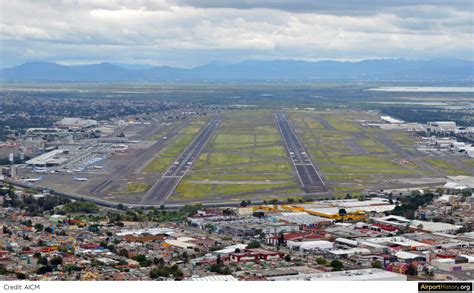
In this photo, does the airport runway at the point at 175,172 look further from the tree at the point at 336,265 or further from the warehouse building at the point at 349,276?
the warehouse building at the point at 349,276

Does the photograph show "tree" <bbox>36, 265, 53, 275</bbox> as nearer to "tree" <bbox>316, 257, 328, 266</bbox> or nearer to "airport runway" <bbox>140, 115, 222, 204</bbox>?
"tree" <bbox>316, 257, 328, 266</bbox>

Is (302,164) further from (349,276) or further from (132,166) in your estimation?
(349,276)

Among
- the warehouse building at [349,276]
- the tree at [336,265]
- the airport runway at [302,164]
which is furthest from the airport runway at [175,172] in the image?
the warehouse building at [349,276]

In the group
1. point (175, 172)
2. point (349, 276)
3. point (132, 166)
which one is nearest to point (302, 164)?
point (175, 172)

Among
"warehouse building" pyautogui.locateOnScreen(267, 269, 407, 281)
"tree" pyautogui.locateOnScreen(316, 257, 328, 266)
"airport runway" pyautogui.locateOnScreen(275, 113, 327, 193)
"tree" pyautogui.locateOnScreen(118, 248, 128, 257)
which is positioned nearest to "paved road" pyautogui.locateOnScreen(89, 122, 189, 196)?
"airport runway" pyautogui.locateOnScreen(275, 113, 327, 193)

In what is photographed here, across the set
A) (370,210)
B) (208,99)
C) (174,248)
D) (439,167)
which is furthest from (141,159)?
(208,99)

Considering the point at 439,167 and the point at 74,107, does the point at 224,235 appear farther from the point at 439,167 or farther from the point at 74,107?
the point at 74,107
